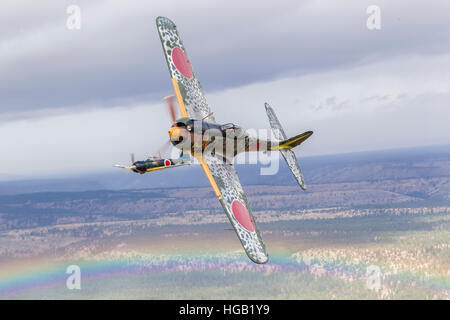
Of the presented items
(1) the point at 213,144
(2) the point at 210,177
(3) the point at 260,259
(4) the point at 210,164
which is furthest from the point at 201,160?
(3) the point at 260,259

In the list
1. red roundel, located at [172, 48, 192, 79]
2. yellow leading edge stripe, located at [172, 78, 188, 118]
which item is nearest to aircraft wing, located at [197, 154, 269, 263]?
yellow leading edge stripe, located at [172, 78, 188, 118]

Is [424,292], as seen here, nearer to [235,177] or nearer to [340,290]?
[340,290]

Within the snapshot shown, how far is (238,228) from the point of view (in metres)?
29.0

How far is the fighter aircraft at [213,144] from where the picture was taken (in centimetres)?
2992

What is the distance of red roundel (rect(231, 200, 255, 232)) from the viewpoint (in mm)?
29786

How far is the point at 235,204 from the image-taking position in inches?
1220

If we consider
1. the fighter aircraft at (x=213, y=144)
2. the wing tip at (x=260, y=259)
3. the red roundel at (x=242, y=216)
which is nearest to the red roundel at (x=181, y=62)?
the fighter aircraft at (x=213, y=144)

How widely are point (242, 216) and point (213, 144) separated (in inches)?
231

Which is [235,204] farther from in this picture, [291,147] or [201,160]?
[291,147]

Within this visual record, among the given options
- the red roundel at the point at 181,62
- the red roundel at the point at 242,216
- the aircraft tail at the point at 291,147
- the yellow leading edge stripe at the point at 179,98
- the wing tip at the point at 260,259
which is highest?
the red roundel at the point at 181,62

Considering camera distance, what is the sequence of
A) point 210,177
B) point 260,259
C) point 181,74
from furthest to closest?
point 181,74, point 210,177, point 260,259

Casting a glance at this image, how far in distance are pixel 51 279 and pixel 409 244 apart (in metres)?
85.4

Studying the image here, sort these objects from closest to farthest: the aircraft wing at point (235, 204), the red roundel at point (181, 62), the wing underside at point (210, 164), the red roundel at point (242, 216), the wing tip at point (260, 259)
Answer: the wing tip at point (260, 259) < the aircraft wing at point (235, 204) < the wing underside at point (210, 164) < the red roundel at point (242, 216) < the red roundel at point (181, 62)

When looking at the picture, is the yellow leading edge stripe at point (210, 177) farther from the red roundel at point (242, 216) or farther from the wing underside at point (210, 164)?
the red roundel at point (242, 216)
